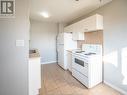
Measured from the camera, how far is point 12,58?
5.98ft

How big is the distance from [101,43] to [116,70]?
3.05 ft

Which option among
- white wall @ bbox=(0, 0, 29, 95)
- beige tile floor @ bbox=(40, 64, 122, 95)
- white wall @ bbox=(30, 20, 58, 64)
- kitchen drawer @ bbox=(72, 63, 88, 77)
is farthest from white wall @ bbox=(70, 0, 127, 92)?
white wall @ bbox=(30, 20, 58, 64)

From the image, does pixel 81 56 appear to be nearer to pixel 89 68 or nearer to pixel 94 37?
pixel 89 68

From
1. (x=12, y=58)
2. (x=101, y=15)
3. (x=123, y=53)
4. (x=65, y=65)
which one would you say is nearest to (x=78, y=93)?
(x=123, y=53)

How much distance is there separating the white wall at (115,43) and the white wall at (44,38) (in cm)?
330

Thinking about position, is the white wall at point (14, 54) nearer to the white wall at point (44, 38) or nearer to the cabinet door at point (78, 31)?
the cabinet door at point (78, 31)

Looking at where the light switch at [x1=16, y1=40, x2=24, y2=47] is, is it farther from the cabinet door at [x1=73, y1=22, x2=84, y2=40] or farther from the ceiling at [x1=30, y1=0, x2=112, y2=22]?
the cabinet door at [x1=73, y1=22, x2=84, y2=40]

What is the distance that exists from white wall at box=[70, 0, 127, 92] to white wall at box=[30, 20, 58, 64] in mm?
3297

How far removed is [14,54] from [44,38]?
372 cm

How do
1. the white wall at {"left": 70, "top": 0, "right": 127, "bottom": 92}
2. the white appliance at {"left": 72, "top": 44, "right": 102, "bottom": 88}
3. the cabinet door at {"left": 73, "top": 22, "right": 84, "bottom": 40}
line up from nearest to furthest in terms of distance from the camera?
the white wall at {"left": 70, "top": 0, "right": 127, "bottom": 92} < the white appliance at {"left": 72, "top": 44, "right": 102, "bottom": 88} < the cabinet door at {"left": 73, "top": 22, "right": 84, "bottom": 40}

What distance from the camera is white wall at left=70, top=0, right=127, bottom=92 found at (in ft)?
7.66

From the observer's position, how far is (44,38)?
5488 mm

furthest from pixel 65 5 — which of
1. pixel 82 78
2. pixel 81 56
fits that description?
pixel 82 78

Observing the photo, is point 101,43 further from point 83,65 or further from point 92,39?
point 83,65
